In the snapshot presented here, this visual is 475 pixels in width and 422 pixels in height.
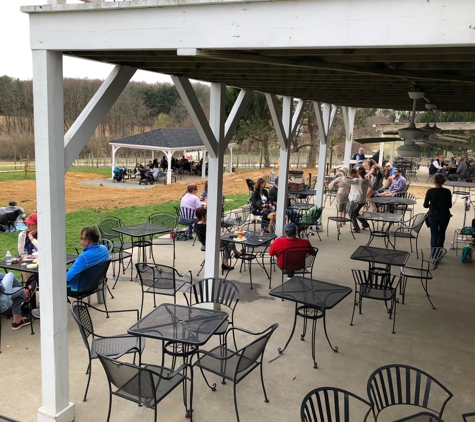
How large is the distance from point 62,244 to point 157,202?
12.5 metres

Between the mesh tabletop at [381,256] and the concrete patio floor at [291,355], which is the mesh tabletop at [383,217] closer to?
the concrete patio floor at [291,355]

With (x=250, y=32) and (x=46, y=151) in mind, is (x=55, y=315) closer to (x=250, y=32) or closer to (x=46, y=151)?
(x=46, y=151)

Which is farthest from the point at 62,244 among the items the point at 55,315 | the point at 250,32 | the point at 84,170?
the point at 84,170

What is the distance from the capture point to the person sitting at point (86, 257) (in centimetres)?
475

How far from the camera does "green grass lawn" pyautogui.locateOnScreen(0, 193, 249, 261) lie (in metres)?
8.95

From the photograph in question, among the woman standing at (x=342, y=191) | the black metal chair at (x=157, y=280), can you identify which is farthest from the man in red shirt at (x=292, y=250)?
the woman standing at (x=342, y=191)

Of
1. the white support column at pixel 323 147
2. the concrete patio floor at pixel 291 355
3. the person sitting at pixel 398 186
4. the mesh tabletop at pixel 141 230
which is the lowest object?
the concrete patio floor at pixel 291 355

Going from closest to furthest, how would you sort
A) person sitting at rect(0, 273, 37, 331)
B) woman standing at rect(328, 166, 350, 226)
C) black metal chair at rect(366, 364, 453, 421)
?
black metal chair at rect(366, 364, 453, 421) → person sitting at rect(0, 273, 37, 331) → woman standing at rect(328, 166, 350, 226)

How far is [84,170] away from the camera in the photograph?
1142 inches

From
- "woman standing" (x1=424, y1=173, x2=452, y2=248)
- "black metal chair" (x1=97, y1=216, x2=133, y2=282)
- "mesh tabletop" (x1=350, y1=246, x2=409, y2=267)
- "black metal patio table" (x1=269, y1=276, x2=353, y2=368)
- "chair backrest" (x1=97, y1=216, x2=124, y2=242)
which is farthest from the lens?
"woman standing" (x1=424, y1=173, x2=452, y2=248)

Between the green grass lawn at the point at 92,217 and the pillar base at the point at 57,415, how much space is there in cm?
528

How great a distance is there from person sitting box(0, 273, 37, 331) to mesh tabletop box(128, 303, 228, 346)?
176cm

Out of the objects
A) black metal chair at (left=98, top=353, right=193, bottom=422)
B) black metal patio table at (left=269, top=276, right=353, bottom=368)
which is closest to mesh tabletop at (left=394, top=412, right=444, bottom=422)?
black metal patio table at (left=269, top=276, right=353, bottom=368)

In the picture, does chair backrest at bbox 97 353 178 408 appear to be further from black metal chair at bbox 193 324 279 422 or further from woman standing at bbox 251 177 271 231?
woman standing at bbox 251 177 271 231
